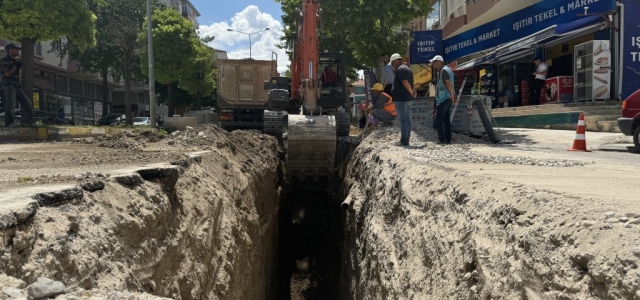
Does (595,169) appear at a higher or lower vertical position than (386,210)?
higher

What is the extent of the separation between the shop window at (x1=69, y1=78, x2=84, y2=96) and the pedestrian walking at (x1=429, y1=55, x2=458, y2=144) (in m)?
29.5

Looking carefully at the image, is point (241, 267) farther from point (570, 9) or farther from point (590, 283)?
point (570, 9)

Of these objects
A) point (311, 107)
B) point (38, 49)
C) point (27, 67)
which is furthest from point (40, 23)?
point (38, 49)

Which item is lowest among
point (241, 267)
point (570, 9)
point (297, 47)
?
point (241, 267)

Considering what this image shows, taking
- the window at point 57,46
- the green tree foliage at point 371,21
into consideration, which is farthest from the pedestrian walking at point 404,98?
the window at point 57,46

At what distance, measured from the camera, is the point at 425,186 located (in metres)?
4.60

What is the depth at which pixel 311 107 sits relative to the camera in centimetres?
961

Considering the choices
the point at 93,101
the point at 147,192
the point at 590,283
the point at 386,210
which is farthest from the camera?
the point at 93,101

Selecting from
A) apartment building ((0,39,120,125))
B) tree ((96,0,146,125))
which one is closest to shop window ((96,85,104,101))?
apartment building ((0,39,120,125))

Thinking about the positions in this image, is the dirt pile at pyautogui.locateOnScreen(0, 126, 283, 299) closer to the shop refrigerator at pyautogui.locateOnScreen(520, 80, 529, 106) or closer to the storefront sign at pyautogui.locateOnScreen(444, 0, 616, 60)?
the storefront sign at pyautogui.locateOnScreen(444, 0, 616, 60)

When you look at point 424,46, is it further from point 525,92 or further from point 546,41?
point 546,41

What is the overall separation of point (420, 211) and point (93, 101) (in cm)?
3460

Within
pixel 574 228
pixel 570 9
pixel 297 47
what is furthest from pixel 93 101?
pixel 574 228

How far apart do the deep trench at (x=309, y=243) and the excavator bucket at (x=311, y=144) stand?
75 centimetres
